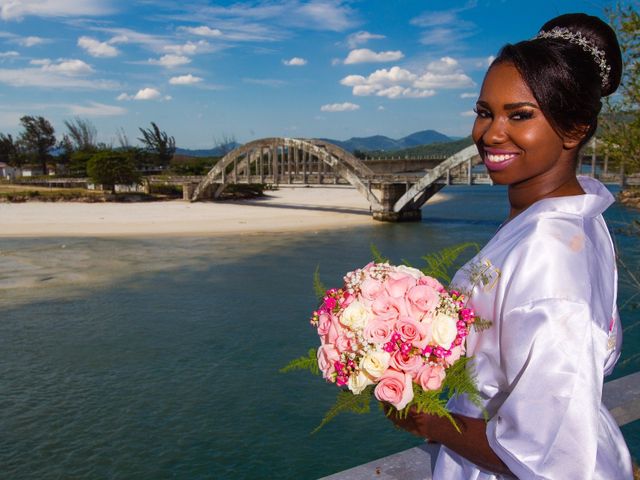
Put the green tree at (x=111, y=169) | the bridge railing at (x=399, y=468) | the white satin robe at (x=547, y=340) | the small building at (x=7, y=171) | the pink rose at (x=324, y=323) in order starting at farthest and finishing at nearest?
the small building at (x=7, y=171), the green tree at (x=111, y=169), the bridge railing at (x=399, y=468), the pink rose at (x=324, y=323), the white satin robe at (x=547, y=340)

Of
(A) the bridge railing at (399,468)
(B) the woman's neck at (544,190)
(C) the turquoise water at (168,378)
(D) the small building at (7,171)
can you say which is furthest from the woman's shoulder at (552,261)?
(D) the small building at (7,171)

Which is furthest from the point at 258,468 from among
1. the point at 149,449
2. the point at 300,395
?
the point at 300,395

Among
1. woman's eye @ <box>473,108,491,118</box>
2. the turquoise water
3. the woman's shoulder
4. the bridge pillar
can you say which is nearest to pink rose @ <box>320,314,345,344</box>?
the woman's shoulder

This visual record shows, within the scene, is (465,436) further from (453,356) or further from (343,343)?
(343,343)

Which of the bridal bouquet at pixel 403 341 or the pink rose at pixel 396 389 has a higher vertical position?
the bridal bouquet at pixel 403 341

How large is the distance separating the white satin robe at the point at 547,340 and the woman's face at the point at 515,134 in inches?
6.2

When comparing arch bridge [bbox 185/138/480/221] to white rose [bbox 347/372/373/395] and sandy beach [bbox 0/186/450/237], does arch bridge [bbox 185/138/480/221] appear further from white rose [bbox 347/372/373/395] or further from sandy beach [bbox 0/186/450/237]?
white rose [bbox 347/372/373/395]

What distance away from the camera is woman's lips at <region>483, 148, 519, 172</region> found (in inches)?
73.0

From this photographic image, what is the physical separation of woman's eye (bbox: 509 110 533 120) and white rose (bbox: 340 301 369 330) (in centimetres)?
78

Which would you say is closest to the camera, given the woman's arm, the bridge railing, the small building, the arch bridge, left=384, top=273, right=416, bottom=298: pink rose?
the woman's arm

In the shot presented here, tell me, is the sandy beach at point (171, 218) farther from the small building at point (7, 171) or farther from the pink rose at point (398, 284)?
the small building at point (7, 171)

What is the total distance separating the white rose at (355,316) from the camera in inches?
70.6

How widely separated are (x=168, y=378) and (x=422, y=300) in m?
11.7

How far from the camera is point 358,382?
70.9 inches
